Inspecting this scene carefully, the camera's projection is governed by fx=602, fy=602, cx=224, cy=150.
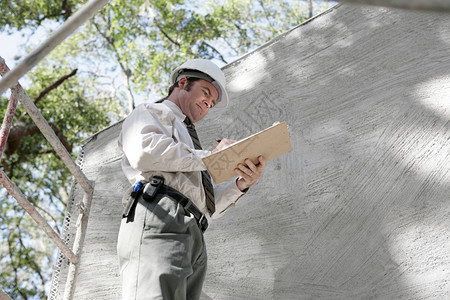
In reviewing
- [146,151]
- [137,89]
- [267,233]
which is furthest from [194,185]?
[137,89]

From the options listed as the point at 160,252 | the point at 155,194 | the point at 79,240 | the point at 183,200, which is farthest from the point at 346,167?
the point at 79,240

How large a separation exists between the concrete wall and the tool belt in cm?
97

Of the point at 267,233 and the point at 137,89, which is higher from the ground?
the point at 137,89

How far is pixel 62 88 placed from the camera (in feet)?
42.0

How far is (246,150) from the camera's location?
258cm

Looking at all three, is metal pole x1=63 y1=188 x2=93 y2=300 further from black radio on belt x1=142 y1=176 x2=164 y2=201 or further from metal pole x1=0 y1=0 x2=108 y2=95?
metal pole x1=0 y1=0 x2=108 y2=95

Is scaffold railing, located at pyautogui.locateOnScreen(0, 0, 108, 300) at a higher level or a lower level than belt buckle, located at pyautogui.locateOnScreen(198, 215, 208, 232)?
higher

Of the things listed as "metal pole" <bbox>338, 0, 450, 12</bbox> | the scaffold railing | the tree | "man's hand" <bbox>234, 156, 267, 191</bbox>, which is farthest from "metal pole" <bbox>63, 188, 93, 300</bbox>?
the tree

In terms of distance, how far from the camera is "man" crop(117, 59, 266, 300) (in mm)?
2430

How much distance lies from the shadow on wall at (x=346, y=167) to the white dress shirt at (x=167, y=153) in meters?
0.67

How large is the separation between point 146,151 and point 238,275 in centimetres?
129

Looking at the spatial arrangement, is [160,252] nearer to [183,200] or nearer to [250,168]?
[183,200]

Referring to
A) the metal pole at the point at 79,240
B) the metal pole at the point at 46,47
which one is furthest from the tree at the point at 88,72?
the metal pole at the point at 46,47

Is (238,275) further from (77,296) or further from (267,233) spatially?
(77,296)
